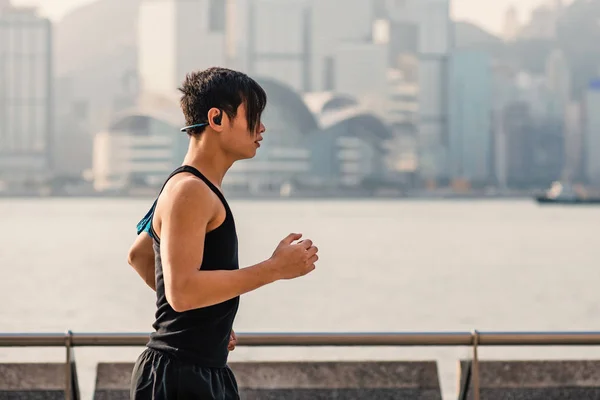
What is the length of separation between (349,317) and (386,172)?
14758 centimetres

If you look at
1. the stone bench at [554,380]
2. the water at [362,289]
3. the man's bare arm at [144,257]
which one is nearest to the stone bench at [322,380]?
the stone bench at [554,380]

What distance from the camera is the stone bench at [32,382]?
5.07 meters

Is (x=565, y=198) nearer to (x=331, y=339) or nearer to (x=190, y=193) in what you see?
(x=331, y=339)

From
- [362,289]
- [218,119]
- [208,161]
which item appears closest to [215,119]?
[218,119]

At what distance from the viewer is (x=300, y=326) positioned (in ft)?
120

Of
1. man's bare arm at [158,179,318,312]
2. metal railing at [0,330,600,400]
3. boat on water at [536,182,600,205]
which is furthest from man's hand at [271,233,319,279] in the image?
boat on water at [536,182,600,205]

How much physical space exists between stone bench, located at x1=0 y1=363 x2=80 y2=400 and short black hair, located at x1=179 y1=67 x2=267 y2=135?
2.47 metres

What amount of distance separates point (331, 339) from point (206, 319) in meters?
1.91

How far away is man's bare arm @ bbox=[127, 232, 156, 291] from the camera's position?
3216mm

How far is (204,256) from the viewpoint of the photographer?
9.36 feet

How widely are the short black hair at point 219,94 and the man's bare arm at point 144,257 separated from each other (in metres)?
0.43

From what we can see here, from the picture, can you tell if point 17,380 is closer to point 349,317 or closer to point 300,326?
point 300,326

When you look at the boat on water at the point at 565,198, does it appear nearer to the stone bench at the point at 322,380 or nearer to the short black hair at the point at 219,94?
the stone bench at the point at 322,380

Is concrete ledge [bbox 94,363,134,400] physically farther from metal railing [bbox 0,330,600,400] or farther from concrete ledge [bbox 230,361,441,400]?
concrete ledge [bbox 230,361,441,400]
